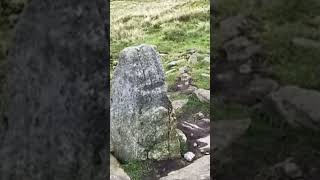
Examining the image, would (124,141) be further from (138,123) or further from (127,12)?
(127,12)

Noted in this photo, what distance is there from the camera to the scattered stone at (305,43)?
6.96 feet

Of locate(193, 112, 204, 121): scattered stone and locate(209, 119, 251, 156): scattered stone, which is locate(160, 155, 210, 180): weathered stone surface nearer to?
locate(193, 112, 204, 121): scattered stone

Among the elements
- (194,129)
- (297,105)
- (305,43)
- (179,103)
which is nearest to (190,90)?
(179,103)

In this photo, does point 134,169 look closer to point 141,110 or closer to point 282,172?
point 141,110

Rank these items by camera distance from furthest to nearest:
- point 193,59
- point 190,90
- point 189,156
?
point 193,59 → point 190,90 → point 189,156

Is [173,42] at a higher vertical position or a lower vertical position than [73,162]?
lower

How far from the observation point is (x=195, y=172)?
255 inches

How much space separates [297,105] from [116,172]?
4.81 meters

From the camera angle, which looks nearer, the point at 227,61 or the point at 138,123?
the point at 227,61

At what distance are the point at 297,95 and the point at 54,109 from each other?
91 centimetres

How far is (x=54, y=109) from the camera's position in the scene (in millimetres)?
1900

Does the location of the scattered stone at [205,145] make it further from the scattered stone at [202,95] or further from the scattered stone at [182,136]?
the scattered stone at [202,95]

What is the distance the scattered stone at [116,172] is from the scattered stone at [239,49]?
4.39 meters

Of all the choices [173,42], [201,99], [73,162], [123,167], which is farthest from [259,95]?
[173,42]
